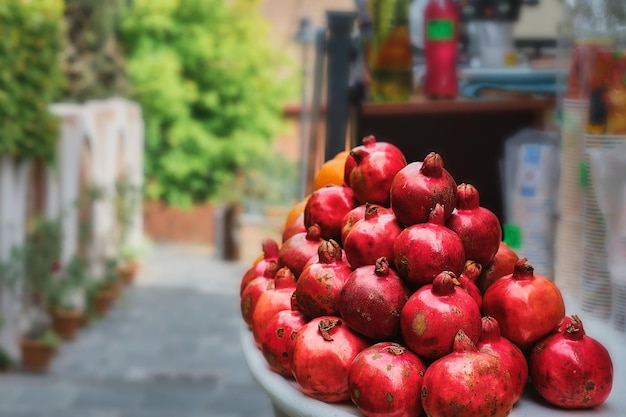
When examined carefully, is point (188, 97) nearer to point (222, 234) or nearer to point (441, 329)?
point (222, 234)

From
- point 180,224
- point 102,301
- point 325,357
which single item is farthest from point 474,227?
point 180,224

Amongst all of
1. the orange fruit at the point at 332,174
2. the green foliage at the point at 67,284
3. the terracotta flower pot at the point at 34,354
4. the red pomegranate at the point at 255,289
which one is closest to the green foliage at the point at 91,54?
the green foliage at the point at 67,284

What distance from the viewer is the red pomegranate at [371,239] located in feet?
4.96

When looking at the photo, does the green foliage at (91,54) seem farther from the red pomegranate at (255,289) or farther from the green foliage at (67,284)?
the red pomegranate at (255,289)

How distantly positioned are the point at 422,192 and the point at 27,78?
473 cm

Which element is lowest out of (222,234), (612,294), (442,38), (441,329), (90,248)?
(222,234)

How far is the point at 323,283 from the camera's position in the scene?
1.54m

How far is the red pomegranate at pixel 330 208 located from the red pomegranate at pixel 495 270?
0.31 meters

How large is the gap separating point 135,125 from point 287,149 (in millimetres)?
5010

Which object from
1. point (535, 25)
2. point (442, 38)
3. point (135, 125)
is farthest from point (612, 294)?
point (135, 125)

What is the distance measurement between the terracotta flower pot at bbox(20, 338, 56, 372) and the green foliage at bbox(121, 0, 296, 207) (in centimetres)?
780

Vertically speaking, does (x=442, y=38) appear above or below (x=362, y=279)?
above

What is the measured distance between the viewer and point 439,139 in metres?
3.31

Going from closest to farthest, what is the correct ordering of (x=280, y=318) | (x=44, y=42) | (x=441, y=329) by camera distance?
(x=441, y=329)
(x=280, y=318)
(x=44, y=42)
